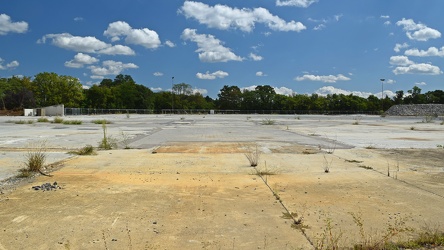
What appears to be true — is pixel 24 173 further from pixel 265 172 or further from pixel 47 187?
pixel 265 172

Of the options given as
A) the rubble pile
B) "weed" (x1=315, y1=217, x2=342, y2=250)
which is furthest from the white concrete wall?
"weed" (x1=315, y1=217, x2=342, y2=250)

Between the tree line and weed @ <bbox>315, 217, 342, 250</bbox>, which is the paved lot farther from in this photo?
the tree line

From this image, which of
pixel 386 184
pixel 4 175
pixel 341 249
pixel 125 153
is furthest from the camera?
pixel 125 153

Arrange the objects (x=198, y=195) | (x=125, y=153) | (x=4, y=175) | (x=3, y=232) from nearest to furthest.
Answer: (x=3, y=232) → (x=198, y=195) → (x=4, y=175) → (x=125, y=153)

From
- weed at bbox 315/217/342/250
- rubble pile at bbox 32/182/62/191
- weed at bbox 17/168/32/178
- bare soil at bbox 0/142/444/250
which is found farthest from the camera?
weed at bbox 17/168/32/178

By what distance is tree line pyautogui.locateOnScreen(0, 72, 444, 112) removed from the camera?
86.1m

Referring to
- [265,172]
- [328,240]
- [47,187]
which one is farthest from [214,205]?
[47,187]

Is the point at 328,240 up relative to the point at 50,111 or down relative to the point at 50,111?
down

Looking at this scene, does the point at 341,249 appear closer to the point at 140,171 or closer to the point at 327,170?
the point at 327,170

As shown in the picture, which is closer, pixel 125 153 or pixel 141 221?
pixel 141 221

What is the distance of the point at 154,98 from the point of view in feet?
362

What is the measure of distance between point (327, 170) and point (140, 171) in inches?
166

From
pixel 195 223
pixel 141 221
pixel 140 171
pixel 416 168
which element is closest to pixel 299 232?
pixel 195 223

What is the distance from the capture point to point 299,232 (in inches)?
170
